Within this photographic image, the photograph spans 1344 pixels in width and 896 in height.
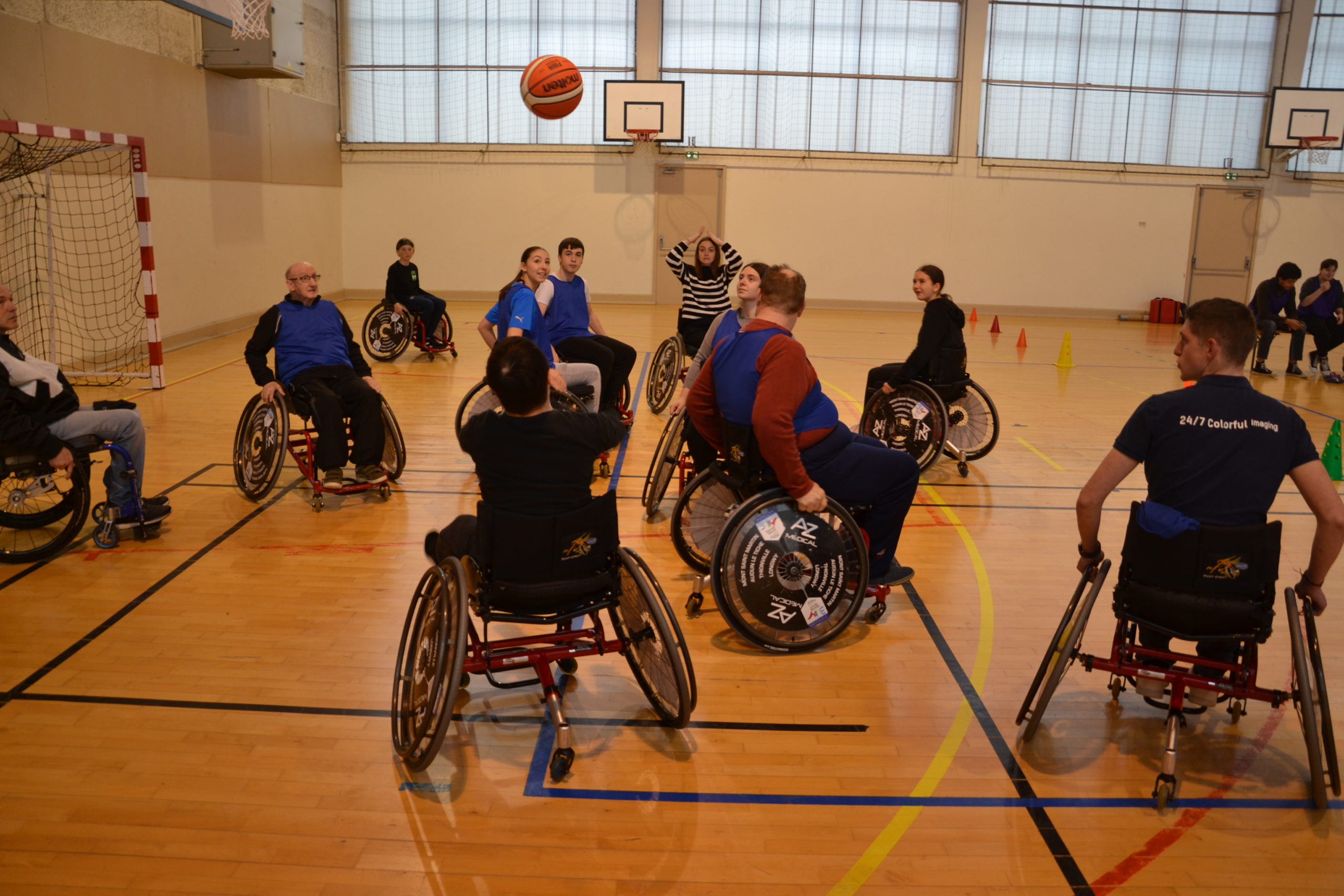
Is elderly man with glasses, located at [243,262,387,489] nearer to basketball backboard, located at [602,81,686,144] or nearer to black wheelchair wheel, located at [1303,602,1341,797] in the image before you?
black wheelchair wheel, located at [1303,602,1341,797]

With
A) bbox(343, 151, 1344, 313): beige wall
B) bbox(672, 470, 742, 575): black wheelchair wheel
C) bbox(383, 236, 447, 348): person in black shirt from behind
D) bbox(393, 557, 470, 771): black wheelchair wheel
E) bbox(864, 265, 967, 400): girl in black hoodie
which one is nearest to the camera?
bbox(393, 557, 470, 771): black wheelchair wheel

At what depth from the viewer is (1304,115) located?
15742mm

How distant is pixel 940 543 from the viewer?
17.2 feet

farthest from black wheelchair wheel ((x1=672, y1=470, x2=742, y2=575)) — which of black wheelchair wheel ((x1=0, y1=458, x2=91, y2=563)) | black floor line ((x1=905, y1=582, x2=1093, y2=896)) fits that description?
black wheelchair wheel ((x1=0, y1=458, x2=91, y2=563))

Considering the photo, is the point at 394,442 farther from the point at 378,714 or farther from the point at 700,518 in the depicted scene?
the point at 378,714

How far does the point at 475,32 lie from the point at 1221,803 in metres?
15.9

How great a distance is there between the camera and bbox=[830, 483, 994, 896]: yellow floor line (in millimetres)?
2570

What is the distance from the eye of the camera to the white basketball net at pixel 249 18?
9664mm

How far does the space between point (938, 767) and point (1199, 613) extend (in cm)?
87

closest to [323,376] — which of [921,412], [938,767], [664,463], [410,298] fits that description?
[664,463]

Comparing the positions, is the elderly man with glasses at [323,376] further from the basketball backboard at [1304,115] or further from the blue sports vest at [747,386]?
the basketball backboard at [1304,115]

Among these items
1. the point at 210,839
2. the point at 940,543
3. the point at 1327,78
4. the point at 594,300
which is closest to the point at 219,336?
the point at 594,300

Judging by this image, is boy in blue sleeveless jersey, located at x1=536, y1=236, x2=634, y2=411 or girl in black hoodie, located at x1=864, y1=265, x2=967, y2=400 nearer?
girl in black hoodie, located at x1=864, y1=265, x2=967, y2=400

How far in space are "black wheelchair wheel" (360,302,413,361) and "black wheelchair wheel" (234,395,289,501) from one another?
5296mm
